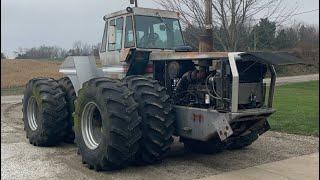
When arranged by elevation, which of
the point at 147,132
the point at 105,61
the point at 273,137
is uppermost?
the point at 105,61

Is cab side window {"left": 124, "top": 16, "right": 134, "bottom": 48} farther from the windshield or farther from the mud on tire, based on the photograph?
the mud on tire

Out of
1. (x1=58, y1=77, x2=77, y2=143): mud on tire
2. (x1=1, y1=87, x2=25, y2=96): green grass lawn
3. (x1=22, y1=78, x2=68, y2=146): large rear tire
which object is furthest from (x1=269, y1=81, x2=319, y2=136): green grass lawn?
(x1=1, y1=87, x2=25, y2=96): green grass lawn

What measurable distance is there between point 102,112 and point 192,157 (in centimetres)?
199

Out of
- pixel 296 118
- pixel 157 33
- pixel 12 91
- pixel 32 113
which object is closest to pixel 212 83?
pixel 157 33

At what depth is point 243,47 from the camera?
20562 mm

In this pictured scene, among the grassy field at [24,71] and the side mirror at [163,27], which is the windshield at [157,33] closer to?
the side mirror at [163,27]

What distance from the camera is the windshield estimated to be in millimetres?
8087

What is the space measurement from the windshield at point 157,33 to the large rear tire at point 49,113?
208 centimetres

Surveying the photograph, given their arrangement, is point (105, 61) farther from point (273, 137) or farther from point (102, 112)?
point (273, 137)

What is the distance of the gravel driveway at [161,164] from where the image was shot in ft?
22.2

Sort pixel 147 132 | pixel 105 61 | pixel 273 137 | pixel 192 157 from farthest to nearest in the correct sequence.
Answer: pixel 273 137 < pixel 105 61 < pixel 192 157 < pixel 147 132

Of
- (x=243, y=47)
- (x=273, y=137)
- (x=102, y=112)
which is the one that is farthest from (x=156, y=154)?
(x=243, y=47)

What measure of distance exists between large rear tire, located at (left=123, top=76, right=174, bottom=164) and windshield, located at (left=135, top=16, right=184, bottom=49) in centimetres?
130

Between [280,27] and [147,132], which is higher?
[280,27]
